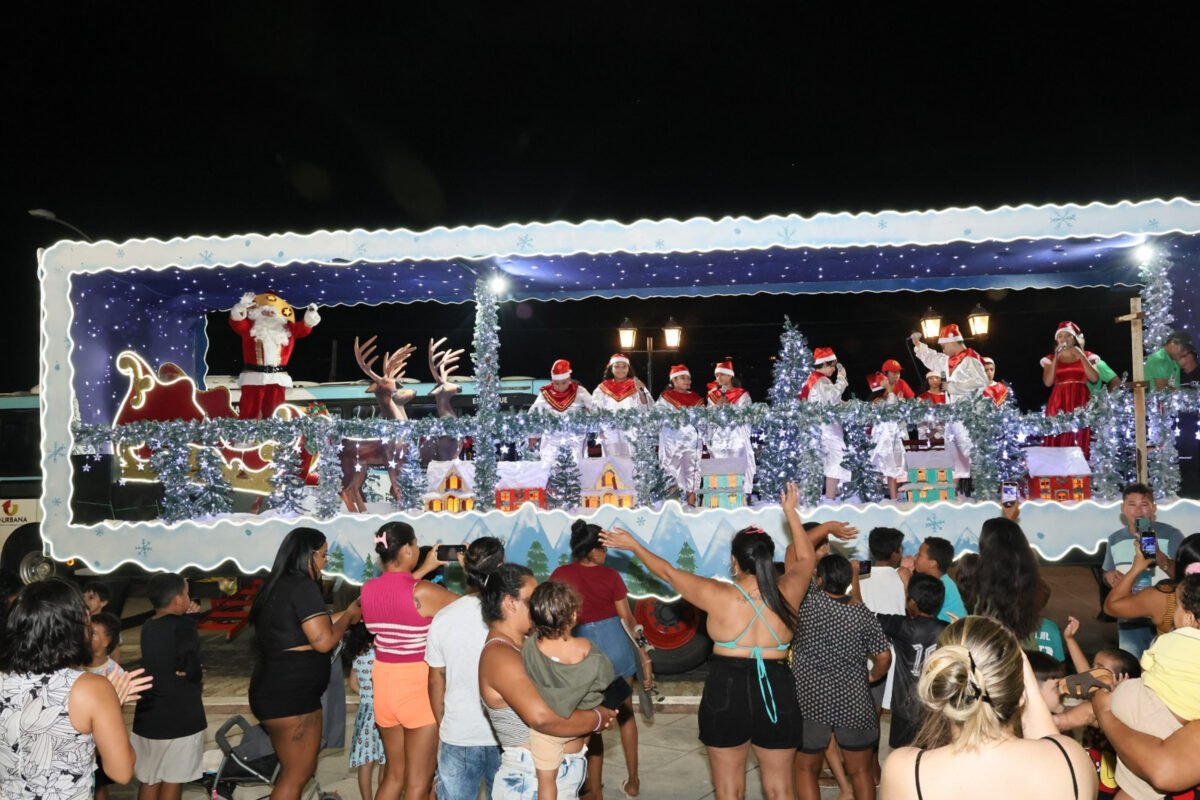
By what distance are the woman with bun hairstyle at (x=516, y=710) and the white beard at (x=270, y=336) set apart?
22.7 ft

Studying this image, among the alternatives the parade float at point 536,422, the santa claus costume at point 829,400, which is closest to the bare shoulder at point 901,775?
the parade float at point 536,422

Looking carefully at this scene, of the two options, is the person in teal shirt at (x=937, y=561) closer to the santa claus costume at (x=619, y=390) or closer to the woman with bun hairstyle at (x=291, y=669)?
the woman with bun hairstyle at (x=291, y=669)

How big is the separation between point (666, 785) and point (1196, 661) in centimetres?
441

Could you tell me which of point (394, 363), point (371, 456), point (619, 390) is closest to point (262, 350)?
point (394, 363)

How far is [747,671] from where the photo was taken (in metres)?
4.82

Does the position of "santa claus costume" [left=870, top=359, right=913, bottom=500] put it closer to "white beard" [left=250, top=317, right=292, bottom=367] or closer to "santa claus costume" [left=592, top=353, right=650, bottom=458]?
"santa claus costume" [left=592, top=353, right=650, bottom=458]

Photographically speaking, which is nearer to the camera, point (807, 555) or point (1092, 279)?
point (807, 555)

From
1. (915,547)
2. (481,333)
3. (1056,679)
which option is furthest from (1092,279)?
(1056,679)

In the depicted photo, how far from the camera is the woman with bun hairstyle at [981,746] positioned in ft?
8.41

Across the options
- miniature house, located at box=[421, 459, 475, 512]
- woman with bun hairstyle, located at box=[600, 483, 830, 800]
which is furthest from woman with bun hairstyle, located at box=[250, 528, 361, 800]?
miniature house, located at box=[421, 459, 475, 512]

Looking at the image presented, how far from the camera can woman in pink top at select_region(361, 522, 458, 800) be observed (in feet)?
17.8

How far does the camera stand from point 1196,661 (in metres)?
3.19

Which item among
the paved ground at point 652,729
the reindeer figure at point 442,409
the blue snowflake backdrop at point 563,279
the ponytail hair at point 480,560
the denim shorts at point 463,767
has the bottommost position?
the paved ground at point 652,729

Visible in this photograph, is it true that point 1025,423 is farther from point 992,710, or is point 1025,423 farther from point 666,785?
point 992,710
